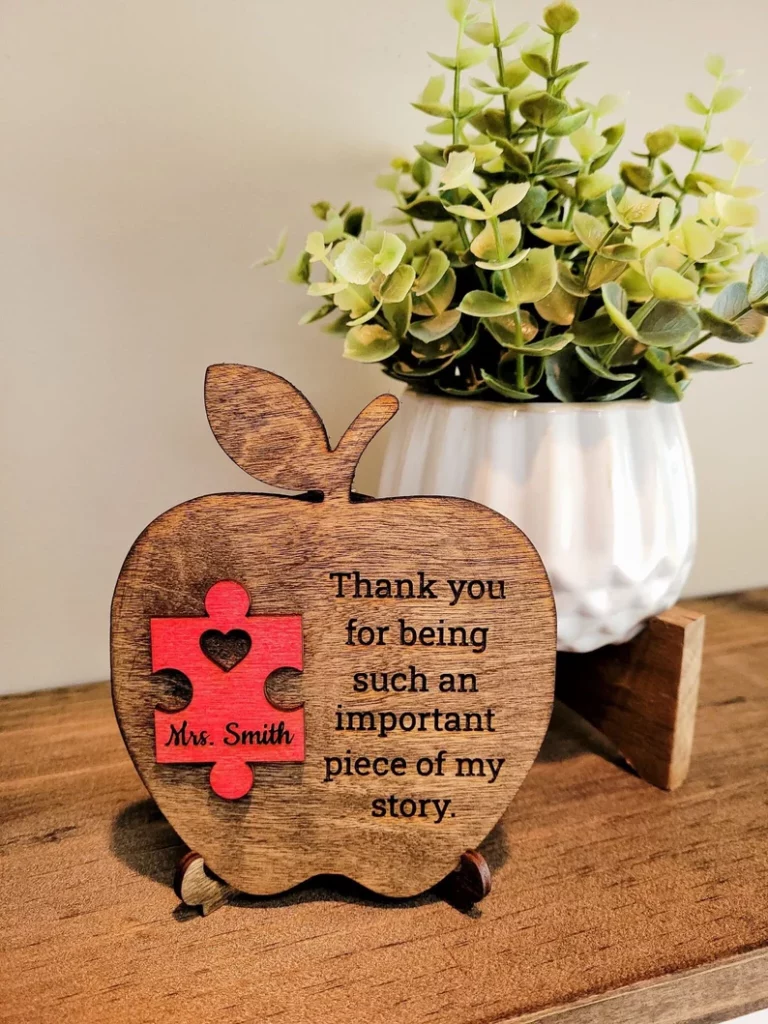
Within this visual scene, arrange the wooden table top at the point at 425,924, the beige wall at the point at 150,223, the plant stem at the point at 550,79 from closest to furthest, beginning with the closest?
the wooden table top at the point at 425,924 → the plant stem at the point at 550,79 → the beige wall at the point at 150,223

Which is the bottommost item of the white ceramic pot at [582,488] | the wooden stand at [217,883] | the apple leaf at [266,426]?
the wooden stand at [217,883]

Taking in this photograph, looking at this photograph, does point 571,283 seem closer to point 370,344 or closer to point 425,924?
point 370,344

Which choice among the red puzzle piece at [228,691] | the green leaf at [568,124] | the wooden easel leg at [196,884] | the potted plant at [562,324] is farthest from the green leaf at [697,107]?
the wooden easel leg at [196,884]

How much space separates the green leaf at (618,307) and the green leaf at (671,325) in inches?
0.6

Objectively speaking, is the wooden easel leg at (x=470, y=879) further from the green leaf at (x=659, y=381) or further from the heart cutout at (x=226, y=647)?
the green leaf at (x=659, y=381)

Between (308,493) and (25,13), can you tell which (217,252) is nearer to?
(25,13)

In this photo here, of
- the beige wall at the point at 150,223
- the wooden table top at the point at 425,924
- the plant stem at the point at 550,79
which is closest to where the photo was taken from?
the wooden table top at the point at 425,924

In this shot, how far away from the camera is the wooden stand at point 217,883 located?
0.51 m

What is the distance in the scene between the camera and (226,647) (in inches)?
19.7

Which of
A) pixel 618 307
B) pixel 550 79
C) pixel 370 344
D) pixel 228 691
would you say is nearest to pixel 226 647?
pixel 228 691

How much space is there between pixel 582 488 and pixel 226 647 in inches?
11.0

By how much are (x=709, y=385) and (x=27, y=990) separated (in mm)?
938

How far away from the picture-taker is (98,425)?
77cm

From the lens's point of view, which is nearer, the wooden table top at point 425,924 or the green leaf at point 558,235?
the wooden table top at point 425,924
